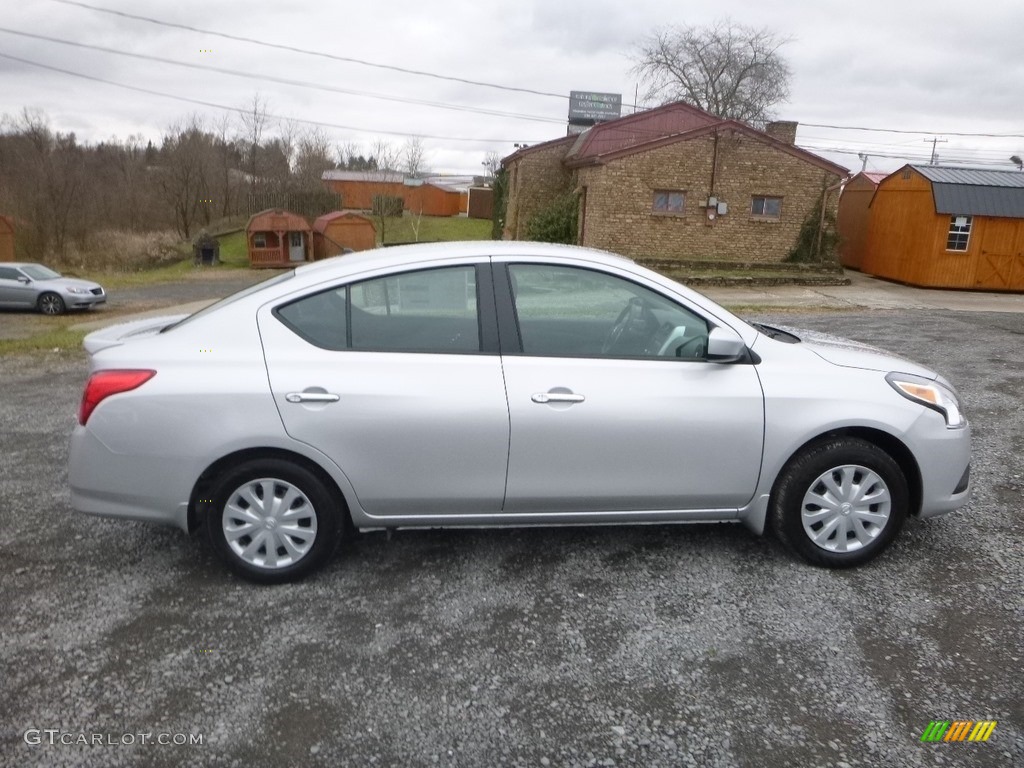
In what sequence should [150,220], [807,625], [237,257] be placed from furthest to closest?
[150,220] → [237,257] → [807,625]

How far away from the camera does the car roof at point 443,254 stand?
3809 millimetres

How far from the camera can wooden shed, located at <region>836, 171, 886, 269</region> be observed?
2767 cm

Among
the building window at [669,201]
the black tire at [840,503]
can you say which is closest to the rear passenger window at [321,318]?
the black tire at [840,503]

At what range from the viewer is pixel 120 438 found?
3555 mm

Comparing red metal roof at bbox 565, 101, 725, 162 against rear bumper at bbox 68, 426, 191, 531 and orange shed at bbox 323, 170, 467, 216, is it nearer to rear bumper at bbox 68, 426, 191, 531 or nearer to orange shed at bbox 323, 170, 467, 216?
rear bumper at bbox 68, 426, 191, 531

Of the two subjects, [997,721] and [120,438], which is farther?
[120,438]

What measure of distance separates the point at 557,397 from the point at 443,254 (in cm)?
93

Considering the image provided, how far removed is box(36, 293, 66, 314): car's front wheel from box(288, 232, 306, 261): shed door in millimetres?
15660

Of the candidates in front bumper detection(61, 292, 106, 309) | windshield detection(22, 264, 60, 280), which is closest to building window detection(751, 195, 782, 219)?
front bumper detection(61, 292, 106, 309)

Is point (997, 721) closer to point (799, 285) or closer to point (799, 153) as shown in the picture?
point (799, 285)

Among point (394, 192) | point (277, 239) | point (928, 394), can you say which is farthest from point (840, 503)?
point (394, 192)

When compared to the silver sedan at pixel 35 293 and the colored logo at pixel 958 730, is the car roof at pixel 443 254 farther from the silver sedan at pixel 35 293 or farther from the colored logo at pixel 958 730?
the silver sedan at pixel 35 293

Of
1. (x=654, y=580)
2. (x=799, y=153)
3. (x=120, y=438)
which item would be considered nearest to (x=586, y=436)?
(x=654, y=580)

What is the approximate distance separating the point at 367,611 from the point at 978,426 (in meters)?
5.69
